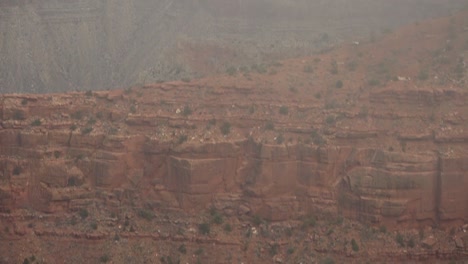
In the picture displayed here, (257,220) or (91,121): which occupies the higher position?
(91,121)

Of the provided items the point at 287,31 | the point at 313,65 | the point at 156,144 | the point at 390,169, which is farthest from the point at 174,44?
the point at 390,169

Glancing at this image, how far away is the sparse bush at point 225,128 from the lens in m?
41.3

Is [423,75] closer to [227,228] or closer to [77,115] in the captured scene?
[227,228]

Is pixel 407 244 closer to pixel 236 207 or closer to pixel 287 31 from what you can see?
pixel 236 207

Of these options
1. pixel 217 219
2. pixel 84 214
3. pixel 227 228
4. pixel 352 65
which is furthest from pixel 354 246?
pixel 84 214

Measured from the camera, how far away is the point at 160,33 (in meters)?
63.9

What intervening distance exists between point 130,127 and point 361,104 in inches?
408

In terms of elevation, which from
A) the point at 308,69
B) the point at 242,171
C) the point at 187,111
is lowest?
the point at 242,171

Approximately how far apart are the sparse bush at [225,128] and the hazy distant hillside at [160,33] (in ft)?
47.0

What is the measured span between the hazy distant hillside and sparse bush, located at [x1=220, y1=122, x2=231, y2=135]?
14322 mm

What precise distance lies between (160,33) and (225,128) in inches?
939

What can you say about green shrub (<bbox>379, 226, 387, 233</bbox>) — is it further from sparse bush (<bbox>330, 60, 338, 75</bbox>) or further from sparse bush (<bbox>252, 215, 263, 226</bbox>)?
sparse bush (<bbox>330, 60, 338, 75</bbox>)

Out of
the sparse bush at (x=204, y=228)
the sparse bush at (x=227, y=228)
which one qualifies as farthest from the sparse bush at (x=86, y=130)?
the sparse bush at (x=227, y=228)

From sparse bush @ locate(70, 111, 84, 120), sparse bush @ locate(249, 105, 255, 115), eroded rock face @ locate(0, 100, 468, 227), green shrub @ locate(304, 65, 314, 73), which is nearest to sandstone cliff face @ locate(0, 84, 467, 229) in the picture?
eroded rock face @ locate(0, 100, 468, 227)
